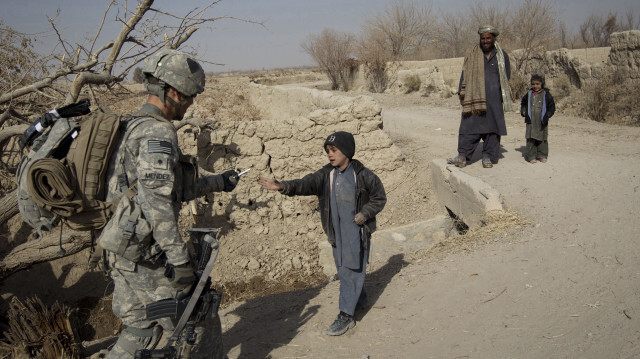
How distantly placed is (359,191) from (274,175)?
3.35 meters

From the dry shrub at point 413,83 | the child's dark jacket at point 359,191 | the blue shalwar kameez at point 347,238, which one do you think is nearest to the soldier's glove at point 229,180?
the child's dark jacket at point 359,191

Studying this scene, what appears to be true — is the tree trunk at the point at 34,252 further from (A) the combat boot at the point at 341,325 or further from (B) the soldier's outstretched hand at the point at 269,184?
(A) the combat boot at the point at 341,325

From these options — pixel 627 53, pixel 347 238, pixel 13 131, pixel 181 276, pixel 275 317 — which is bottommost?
pixel 275 317

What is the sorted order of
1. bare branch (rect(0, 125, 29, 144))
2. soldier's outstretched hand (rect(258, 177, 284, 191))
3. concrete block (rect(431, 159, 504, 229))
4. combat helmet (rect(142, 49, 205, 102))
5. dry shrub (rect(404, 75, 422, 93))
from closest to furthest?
combat helmet (rect(142, 49, 205, 102)), soldier's outstretched hand (rect(258, 177, 284, 191)), concrete block (rect(431, 159, 504, 229)), bare branch (rect(0, 125, 29, 144)), dry shrub (rect(404, 75, 422, 93))

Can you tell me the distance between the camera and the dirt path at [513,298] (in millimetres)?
2797

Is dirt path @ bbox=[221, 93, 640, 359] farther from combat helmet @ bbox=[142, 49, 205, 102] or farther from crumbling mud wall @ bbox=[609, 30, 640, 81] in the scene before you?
crumbling mud wall @ bbox=[609, 30, 640, 81]

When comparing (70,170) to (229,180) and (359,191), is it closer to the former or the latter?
(229,180)

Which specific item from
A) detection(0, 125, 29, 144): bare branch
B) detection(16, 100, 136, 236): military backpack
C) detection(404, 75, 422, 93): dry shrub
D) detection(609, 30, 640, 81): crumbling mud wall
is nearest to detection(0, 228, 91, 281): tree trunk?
detection(0, 125, 29, 144): bare branch

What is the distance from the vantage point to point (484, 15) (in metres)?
25.8

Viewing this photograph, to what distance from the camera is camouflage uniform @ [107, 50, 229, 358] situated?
2111 mm

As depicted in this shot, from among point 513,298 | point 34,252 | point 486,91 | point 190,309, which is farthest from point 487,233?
point 34,252

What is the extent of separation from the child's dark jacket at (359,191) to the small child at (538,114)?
3.71 m

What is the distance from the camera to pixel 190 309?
2289 millimetres

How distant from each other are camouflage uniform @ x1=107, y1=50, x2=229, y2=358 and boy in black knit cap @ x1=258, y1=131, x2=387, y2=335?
90cm
